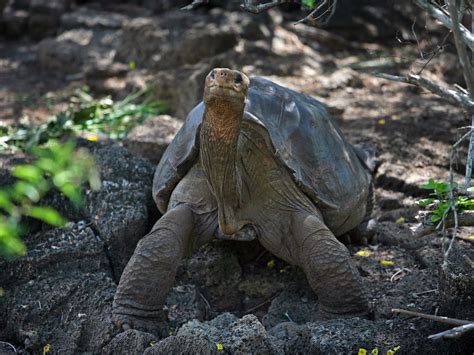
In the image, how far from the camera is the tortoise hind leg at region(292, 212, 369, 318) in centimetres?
338

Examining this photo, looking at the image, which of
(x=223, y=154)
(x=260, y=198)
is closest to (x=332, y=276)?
(x=260, y=198)

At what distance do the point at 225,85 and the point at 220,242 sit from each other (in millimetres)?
1425

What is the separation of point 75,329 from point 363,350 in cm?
117

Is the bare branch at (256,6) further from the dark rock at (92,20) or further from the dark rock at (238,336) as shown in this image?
the dark rock at (92,20)

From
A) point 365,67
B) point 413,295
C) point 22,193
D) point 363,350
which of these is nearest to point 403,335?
point 363,350

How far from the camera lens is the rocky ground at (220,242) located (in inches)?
117

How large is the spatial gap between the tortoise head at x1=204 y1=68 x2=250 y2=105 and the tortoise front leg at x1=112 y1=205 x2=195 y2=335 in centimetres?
82

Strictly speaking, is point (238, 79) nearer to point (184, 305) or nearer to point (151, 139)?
point (184, 305)

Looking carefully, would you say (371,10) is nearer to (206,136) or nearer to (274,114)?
(274,114)

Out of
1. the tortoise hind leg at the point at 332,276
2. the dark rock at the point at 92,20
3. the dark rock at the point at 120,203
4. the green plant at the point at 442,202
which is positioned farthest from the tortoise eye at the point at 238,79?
the dark rock at the point at 92,20

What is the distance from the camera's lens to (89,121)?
568 centimetres

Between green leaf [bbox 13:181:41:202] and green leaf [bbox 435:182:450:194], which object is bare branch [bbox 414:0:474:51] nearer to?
green leaf [bbox 435:182:450:194]

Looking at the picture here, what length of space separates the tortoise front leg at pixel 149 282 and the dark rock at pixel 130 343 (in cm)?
12

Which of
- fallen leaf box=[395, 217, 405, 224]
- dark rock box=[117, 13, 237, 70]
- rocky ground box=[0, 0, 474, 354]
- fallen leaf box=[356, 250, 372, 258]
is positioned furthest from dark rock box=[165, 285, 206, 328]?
dark rock box=[117, 13, 237, 70]
